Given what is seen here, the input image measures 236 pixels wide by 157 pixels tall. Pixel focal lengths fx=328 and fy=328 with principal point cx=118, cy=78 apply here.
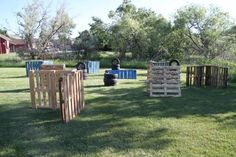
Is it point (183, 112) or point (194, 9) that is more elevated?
point (194, 9)

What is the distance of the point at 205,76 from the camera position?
13.8m

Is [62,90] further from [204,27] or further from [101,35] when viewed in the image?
[101,35]

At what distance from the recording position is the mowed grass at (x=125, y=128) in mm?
5637

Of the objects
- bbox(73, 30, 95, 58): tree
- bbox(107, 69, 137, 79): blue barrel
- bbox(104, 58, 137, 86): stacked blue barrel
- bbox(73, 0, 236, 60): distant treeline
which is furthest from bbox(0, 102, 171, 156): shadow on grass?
bbox(73, 30, 95, 58): tree

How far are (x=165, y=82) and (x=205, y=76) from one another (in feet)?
11.3

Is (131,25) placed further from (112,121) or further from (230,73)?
(112,121)

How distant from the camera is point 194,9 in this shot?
31.4m

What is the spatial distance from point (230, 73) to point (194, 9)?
16.2 m

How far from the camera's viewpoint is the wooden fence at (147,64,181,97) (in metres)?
11.0

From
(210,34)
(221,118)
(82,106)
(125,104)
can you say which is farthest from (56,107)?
(210,34)

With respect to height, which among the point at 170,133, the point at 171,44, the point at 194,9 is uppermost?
the point at 194,9

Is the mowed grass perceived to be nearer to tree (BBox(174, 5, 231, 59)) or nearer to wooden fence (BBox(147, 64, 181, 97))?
wooden fence (BBox(147, 64, 181, 97))

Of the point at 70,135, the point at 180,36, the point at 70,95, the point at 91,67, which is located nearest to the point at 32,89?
the point at 70,95

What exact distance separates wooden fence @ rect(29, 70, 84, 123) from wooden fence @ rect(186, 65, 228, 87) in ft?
21.1
